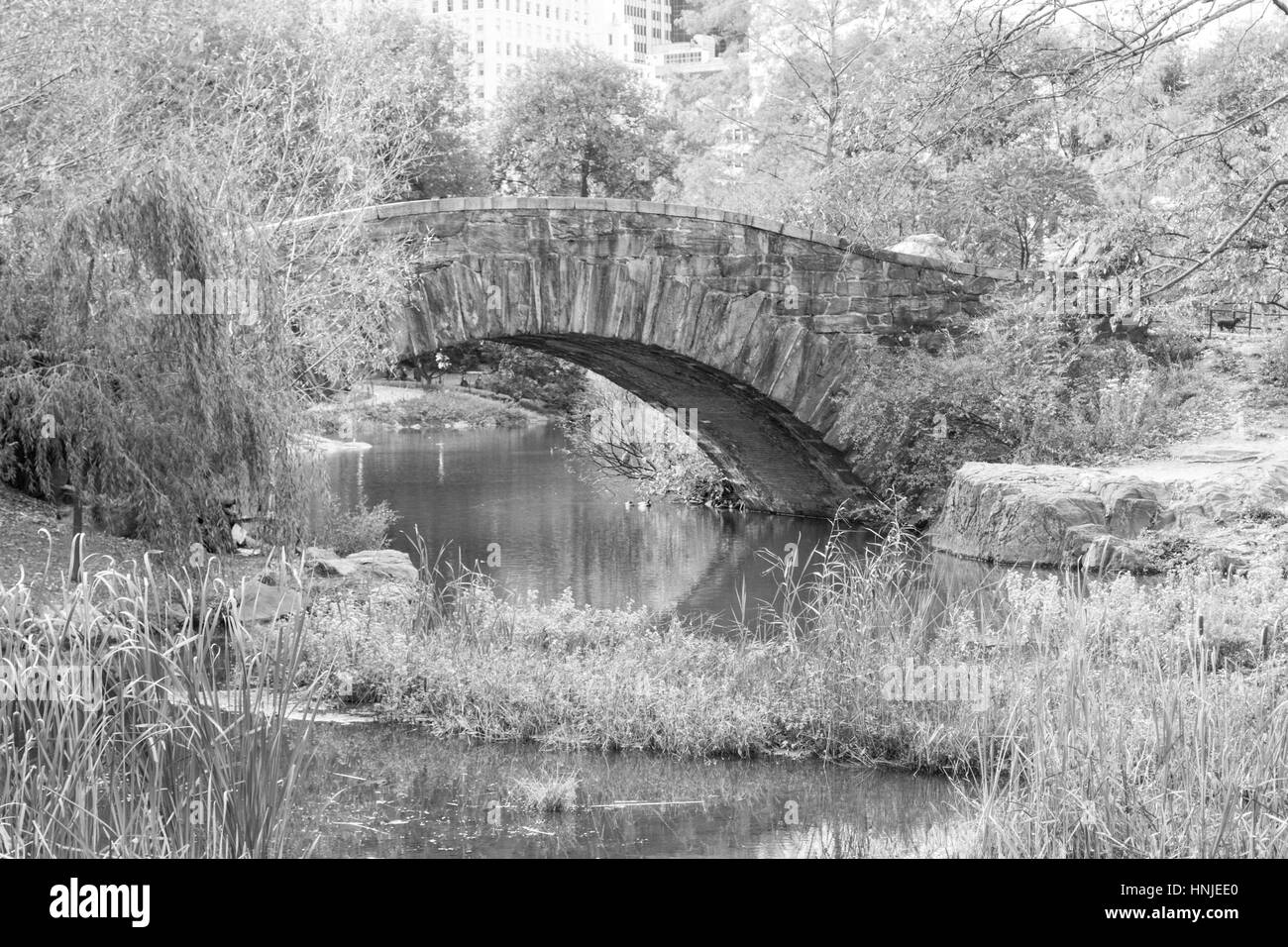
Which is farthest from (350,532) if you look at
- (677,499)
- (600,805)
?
(600,805)

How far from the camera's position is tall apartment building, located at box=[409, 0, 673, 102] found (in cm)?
8038

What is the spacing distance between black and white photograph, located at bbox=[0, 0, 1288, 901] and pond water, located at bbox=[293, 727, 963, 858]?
0.03m

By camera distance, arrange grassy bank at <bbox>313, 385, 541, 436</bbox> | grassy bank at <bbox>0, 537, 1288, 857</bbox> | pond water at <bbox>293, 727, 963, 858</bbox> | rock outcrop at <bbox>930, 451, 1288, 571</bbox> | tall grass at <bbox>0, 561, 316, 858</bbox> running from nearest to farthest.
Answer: tall grass at <bbox>0, 561, 316, 858</bbox> → grassy bank at <bbox>0, 537, 1288, 857</bbox> → pond water at <bbox>293, 727, 963, 858</bbox> → rock outcrop at <bbox>930, 451, 1288, 571</bbox> → grassy bank at <bbox>313, 385, 541, 436</bbox>

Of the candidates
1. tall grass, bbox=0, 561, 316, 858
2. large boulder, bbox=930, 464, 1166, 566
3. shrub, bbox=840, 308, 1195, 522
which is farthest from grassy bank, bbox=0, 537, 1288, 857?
shrub, bbox=840, 308, 1195, 522

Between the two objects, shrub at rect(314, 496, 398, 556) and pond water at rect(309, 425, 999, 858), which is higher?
shrub at rect(314, 496, 398, 556)

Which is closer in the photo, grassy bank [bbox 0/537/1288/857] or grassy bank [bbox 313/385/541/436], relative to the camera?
grassy bank [bbox 0/537/1288/857]

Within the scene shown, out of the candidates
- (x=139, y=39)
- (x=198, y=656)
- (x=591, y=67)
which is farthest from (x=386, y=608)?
(x=591, y=67)

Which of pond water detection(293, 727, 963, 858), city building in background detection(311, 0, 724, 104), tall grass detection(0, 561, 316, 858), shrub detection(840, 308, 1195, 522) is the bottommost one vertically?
pond water detection(293, 727, 963, 858)

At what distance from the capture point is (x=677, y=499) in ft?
55.7

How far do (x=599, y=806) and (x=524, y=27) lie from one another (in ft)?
270

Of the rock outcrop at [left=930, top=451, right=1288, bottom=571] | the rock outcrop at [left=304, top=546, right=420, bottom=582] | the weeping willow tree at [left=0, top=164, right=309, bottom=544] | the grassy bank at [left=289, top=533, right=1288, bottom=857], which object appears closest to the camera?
the grassy bank at [left=289, top=533, right=1288, bottom=857]

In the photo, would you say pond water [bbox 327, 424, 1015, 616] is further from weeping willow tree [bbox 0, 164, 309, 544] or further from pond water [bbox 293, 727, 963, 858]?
weeping willow tree [bbox 0, 164, 309, 544]

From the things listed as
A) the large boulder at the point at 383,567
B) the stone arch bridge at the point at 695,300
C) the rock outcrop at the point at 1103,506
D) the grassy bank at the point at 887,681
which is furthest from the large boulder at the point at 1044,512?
the large boulder at the point at 383,567

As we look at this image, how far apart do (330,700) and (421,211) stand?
5.56 meters
